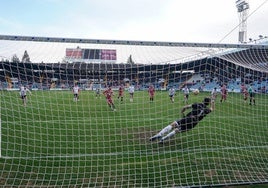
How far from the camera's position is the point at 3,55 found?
20.8 feet

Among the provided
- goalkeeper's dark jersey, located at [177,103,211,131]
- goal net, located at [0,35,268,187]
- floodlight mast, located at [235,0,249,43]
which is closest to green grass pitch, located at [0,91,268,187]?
goal net, located at [0,35,268,187]

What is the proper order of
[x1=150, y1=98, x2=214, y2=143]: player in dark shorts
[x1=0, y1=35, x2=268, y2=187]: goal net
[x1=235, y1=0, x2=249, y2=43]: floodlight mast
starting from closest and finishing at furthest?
[x1=0, y1=35, x2=268, y2=187]: goal net
[x1=150, y1=98, x2=214, y2=143]: player in dark shorts
[x1=235, y1=0, x2=249, y2=43]: floodlight mast

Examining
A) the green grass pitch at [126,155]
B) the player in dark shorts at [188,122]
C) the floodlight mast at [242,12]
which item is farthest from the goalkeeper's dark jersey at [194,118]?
the floodlight mast at [242,12]

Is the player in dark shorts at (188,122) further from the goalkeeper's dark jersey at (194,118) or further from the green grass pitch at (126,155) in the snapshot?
the green grass pitch at (126,155)

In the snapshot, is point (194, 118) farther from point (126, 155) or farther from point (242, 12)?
point (242, 12)

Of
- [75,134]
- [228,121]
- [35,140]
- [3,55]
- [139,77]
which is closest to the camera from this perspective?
[3,55]

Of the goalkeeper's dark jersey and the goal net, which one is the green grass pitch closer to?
the goal net

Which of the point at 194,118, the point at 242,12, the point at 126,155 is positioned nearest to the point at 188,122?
the point at 194,118

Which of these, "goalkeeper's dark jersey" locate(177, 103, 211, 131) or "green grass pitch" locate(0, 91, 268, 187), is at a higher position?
"goalkeeper's dark jersey" locate(177, 103, 211, 131)

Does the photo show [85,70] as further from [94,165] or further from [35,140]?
[35,140]

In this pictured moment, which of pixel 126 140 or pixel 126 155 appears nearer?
pixel 126 155

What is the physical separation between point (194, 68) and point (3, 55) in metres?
4.06

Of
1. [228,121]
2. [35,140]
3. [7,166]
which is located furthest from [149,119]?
[7,166]

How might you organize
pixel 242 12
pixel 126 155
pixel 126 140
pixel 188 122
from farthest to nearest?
1. pixel 242 12
2. pixel 126 140
3. pixel 188 122
4. pixel 126 155
